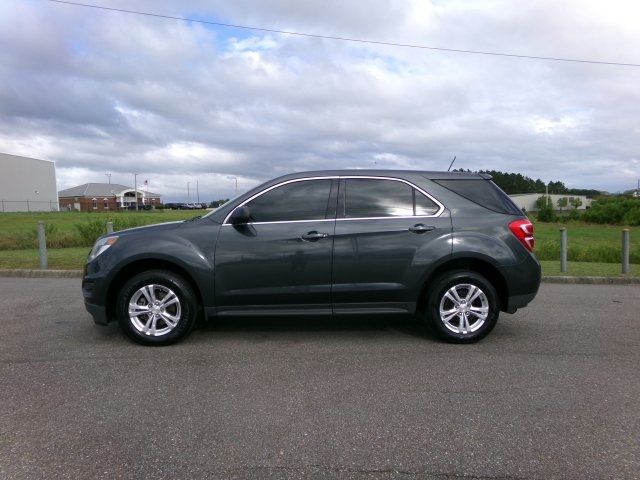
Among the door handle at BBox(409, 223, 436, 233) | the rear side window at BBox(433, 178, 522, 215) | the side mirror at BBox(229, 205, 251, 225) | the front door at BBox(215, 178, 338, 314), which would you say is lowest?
the front door at BBox(215, 178, 338, 314)

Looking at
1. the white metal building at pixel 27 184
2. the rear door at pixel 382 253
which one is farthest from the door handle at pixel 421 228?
the white metal building at pixel 27 184

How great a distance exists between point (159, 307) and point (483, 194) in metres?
3.59

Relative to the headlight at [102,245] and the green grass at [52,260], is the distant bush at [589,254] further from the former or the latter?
the headlight at [102,245]

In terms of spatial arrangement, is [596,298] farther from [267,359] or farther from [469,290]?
[267,359]

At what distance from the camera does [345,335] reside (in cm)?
584

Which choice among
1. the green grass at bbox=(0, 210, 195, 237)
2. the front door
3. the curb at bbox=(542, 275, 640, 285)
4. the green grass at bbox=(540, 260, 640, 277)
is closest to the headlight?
the front door

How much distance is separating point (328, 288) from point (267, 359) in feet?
3.03

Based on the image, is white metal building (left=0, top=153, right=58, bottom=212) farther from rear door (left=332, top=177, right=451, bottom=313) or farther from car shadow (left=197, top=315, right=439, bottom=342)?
rear door (left=332, top=177, right=451, bottom=313)

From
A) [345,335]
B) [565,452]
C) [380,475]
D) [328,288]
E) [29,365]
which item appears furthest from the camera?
[345,335]

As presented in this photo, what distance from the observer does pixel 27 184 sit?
8819 centimetres

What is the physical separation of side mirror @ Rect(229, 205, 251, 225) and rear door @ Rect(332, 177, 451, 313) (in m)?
0.91

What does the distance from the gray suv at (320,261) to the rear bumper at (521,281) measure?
0.01 meters

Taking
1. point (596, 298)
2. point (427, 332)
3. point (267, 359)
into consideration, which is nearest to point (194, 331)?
point (267, 359)

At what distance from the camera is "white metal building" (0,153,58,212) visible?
8156cm
